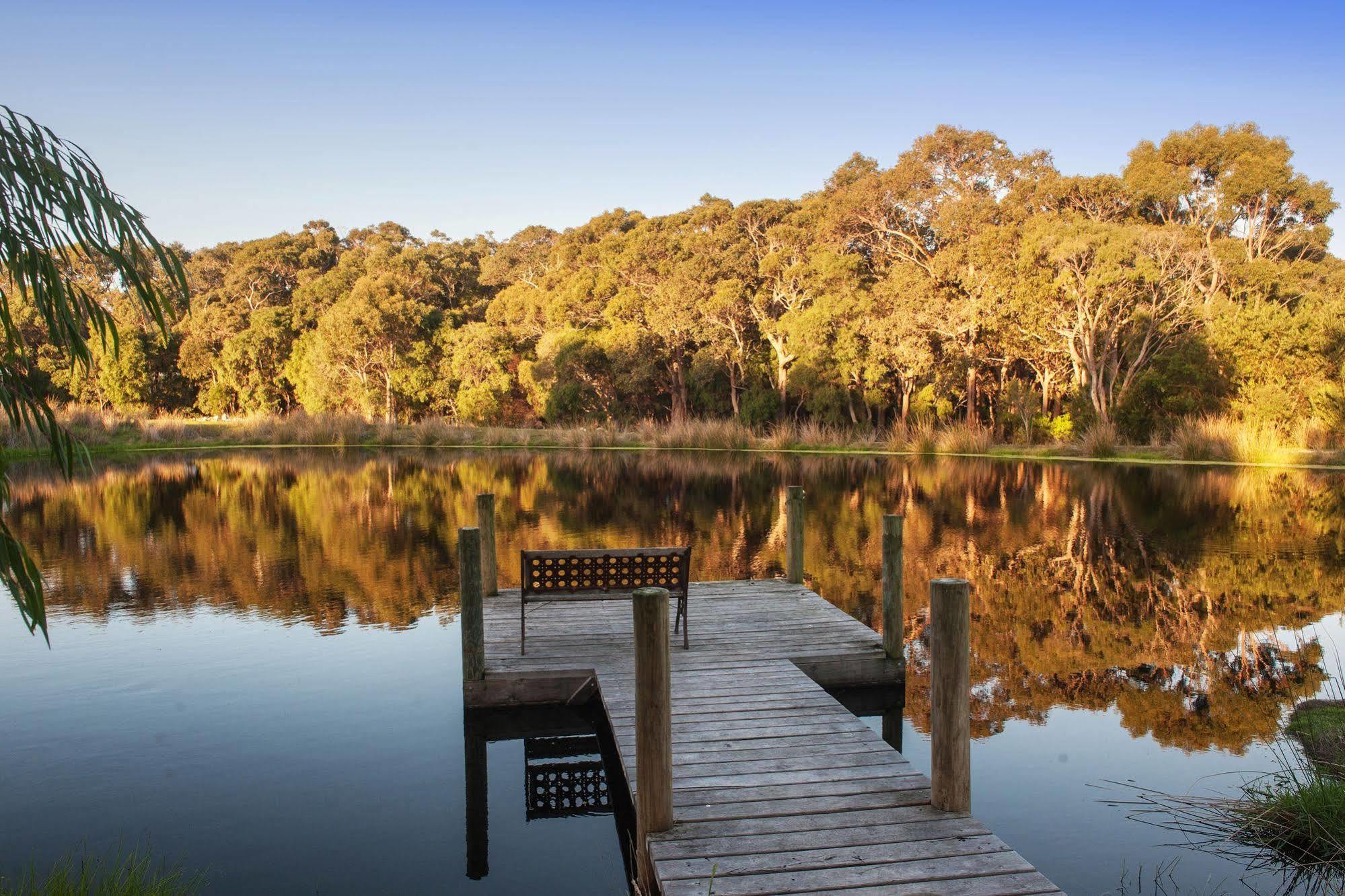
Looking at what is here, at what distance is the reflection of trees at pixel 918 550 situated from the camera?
7.73 metres

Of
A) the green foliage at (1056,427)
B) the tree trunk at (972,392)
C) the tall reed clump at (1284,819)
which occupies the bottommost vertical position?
the tall reed clump at (1284,819)

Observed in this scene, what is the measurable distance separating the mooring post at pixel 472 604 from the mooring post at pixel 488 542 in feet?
6.18

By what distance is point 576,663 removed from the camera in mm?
6543

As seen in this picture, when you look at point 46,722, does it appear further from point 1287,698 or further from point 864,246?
point 864,246

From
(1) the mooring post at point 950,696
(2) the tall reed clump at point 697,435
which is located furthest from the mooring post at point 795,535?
(2) the tall reed clump at point 697,435

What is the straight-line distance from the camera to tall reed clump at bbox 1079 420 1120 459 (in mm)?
25984

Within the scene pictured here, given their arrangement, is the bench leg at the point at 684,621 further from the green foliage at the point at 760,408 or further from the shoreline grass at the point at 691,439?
the green foliage at the point at 760,408

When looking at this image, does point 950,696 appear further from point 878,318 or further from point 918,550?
point 878,318

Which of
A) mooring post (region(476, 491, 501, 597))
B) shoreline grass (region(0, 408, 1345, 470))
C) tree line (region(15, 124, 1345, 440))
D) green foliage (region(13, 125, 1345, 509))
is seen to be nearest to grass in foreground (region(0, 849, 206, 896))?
mooring post (region(476, 491, 501, 597))

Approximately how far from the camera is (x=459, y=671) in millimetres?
7945

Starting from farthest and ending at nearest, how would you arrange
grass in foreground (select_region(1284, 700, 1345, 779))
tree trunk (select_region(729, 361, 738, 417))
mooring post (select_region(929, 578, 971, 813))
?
tree trunk (select_region(729, 361, 738, 417)), grass in foreground (select_region(1284, 700, 1345, 779)), mooring post (select_region(929, 578, 971, 813))

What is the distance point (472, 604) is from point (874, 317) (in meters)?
26.9

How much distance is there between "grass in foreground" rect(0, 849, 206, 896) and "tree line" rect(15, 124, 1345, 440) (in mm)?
26704

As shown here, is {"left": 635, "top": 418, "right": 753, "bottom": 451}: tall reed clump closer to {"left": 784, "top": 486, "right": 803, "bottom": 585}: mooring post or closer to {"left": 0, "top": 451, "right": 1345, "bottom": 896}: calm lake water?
{"left": 0, "top": 451, "right": 1345, "bottom": 896}: calm lake water
